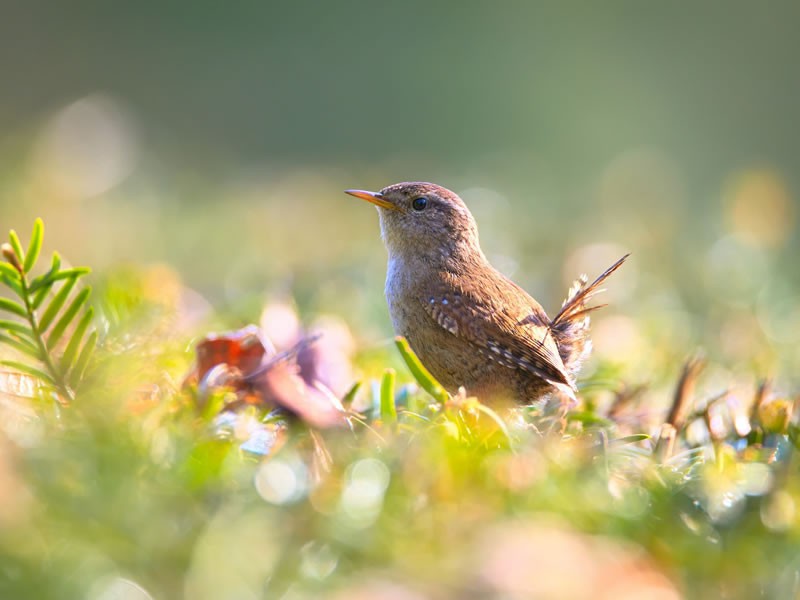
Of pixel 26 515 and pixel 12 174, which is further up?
pixel 12 174

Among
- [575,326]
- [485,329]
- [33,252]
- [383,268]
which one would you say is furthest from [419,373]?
[383,268]

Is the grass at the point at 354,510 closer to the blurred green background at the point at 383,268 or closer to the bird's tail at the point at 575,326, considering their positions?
the blurred green background at the point at 383,268

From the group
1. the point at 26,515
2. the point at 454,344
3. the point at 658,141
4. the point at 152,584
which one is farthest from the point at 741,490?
the point at 658,141

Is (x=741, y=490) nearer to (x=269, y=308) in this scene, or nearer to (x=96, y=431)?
(x=96, y=431)

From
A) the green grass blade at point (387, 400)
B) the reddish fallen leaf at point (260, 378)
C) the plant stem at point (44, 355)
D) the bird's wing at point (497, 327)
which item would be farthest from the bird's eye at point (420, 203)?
the plant stem at point (44, 355)

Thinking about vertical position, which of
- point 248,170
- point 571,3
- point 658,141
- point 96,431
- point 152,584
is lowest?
point 152,584

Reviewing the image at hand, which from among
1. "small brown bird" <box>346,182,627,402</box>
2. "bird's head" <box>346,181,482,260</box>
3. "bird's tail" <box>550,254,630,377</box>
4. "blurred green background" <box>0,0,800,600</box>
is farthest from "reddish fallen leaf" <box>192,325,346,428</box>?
"bird's head" <box>346,181,482,260</box>
